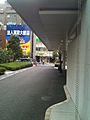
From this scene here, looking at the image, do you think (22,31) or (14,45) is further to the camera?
(22,31)

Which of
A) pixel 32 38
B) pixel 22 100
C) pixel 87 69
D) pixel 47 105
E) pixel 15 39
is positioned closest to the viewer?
pixel 87 69

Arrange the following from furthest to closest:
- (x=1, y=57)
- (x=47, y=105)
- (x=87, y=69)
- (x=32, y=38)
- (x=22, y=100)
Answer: (x=32, y=38), (x=1, y=57), (x=22, y=100), (x=47, y=105), (x=87, y=69)

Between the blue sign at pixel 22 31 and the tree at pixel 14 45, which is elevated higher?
the blue sign at pixel 22 31

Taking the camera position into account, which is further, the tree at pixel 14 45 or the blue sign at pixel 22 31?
the blue sign at pixel 22 31

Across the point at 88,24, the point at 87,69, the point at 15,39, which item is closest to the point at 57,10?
the point at 88,24

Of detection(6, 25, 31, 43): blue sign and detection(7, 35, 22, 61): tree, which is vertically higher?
detection(6, 25, 31, 43): blue sign

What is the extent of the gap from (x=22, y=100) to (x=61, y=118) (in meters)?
3.86

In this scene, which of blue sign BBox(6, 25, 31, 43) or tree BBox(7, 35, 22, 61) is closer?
tree BBox(7, 35, 22, 61)

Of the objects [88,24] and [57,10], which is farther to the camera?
[57,10]

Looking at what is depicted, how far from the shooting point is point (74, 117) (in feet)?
27.0

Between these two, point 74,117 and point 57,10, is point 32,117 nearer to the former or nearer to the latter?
point 74,117

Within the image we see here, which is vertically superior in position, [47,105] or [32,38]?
[32,38]

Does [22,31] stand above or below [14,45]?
above

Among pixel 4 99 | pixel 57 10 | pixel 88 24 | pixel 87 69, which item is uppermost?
pixel 57 10
